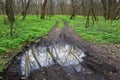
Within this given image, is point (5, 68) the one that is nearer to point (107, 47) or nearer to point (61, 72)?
point (61, 72)

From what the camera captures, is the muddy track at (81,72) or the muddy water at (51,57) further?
the muddy water at (51,57)

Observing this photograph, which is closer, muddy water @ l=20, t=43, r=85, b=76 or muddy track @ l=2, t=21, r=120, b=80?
muddy track @ l=2, t=21, r=120, b=80

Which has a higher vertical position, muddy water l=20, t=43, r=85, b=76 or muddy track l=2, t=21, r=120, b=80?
muddy water l=20, t=43, r=85, b=76

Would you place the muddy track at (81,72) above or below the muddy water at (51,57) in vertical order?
below

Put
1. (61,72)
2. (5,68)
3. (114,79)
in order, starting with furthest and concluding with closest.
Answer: (5,68) → (61,72) → (114,79)

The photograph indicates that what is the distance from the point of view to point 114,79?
7.41 metres

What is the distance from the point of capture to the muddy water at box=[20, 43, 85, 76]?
874 centimetres

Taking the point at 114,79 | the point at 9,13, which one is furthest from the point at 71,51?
the point at 9,13

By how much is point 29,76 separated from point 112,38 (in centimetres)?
900

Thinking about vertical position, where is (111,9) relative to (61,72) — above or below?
above

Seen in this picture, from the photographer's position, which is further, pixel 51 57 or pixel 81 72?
pixel 51 57

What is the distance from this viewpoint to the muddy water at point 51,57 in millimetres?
8738

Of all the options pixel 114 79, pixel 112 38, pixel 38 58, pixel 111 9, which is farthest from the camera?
pixel 111 9

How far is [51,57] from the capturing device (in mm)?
10125
